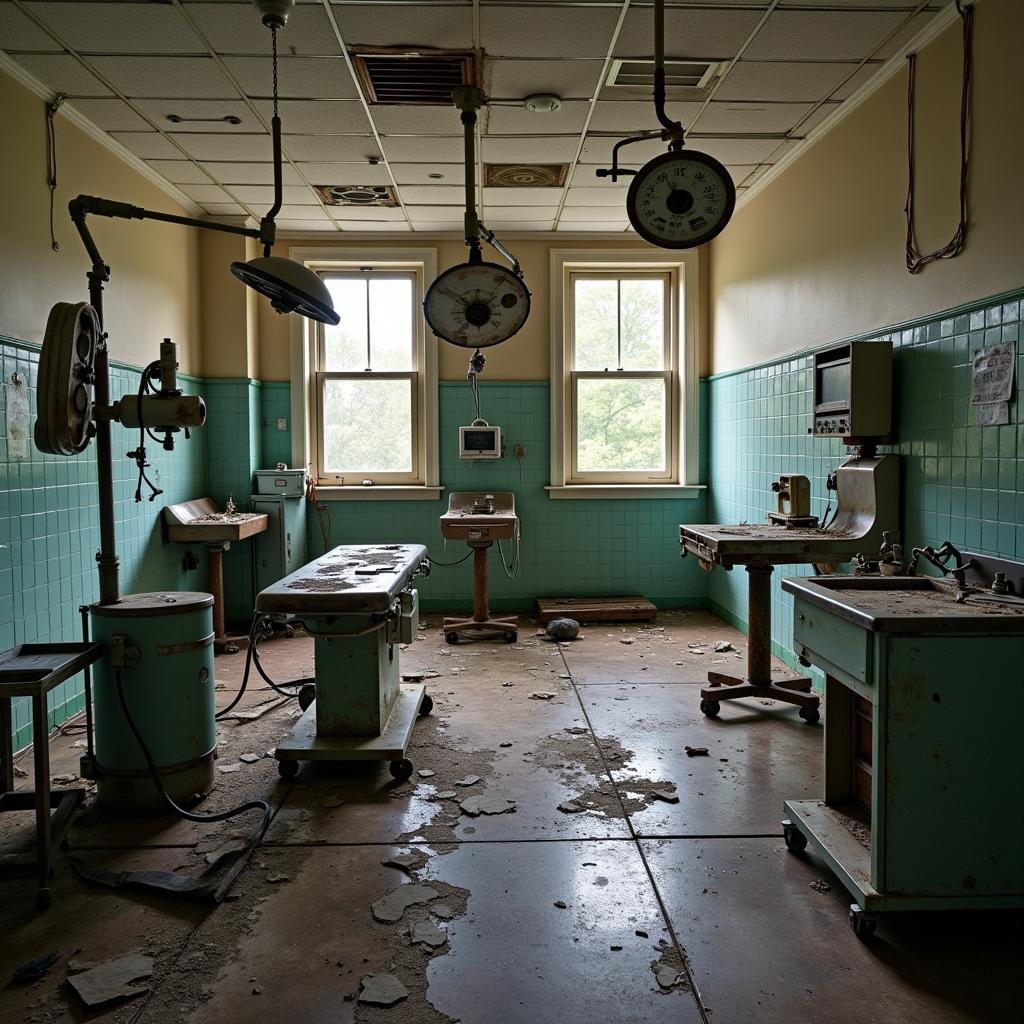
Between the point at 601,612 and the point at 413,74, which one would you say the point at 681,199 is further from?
the point at 601,612

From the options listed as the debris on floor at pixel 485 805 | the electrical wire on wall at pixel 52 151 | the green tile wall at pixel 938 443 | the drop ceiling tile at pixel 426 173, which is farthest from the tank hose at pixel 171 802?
the drop ceiling tile at pixel 426 173

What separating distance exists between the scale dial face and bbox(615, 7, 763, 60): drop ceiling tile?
1253 millimetres

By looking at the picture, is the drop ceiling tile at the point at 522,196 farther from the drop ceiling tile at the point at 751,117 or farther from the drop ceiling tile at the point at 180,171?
the drop ceiling tile at the point at 180,171

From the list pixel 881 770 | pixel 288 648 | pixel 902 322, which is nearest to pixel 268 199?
pixel 288 648

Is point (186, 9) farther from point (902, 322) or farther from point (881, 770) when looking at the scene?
point (881, 770)

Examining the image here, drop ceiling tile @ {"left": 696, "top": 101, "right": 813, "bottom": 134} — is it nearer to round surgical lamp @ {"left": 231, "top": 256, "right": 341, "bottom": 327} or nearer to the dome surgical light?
the dome surgical light

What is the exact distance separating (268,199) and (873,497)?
5.03m

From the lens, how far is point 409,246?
7.30m

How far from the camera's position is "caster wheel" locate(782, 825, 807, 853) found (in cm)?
302

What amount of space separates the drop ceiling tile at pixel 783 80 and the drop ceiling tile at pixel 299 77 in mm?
2055

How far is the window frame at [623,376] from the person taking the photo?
746 centimetres

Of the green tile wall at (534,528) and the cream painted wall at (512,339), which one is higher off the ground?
the cream painted wall at (512,339)

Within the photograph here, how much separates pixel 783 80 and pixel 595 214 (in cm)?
252

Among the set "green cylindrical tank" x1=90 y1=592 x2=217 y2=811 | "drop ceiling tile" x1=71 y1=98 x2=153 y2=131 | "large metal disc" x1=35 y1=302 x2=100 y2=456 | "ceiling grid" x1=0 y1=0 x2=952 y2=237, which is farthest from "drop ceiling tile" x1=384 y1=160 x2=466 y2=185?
"green cylindrical tank" x1=90 y1=592 x2=217 y2=811
